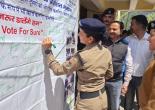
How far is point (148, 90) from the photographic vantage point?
8.20 feet

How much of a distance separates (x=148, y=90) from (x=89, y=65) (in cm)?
65

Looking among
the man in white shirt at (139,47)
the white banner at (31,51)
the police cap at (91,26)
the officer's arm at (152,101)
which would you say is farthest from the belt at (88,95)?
the man in white shirt at (139,47)

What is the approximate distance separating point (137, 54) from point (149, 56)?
0.57 feet

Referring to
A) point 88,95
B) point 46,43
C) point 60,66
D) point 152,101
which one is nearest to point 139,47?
point 88,95

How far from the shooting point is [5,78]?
2186mm

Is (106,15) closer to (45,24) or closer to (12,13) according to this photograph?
(45,24)

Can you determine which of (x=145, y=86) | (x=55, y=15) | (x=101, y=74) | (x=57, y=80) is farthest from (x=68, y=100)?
(x=145, y=86)

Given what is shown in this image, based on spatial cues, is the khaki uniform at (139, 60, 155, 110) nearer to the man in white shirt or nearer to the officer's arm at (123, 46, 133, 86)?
the officer's arm at (123, 46, 133, 86)

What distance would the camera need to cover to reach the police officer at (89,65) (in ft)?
9.43

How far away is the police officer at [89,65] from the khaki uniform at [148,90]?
0.59 m

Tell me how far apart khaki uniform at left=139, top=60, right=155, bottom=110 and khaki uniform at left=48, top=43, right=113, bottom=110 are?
581 mm

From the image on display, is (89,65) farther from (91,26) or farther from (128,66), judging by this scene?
(128,66)

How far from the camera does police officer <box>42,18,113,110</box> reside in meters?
2.87

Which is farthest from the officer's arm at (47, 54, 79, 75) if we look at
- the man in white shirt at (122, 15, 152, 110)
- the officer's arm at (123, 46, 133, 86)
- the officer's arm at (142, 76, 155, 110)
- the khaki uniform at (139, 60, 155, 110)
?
the man in white shirt at (122, 15, 152, 110)
